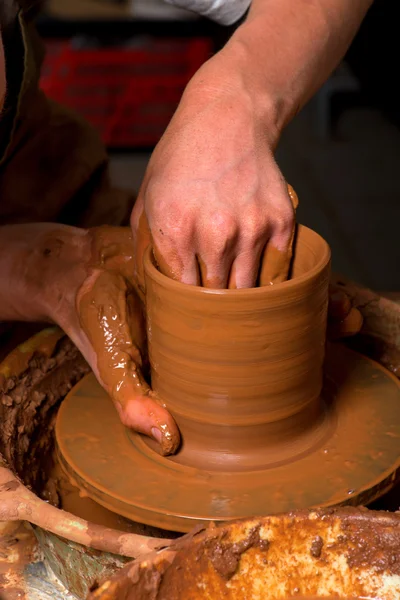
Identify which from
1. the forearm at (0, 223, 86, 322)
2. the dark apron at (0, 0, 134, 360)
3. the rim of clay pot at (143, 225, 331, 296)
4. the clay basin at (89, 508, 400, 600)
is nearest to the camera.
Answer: the clay basin at (89, 508, 400, 600)

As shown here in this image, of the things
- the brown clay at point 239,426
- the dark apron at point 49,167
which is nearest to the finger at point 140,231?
the brown clay at point 239,426

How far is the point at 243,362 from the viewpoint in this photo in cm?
122

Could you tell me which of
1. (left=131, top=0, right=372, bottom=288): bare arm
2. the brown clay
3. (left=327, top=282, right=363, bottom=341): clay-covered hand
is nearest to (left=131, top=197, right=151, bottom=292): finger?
(left=131, top=0, right=372, bottom=288): bare arm

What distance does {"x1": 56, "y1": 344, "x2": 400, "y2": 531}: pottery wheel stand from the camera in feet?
4.00

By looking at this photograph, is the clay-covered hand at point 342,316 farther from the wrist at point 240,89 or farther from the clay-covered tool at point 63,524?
the clay-covered tool at point 63,524

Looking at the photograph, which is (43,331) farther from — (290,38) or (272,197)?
(290,38)

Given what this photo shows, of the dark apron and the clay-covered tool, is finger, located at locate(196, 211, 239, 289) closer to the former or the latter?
the clay-covered tool

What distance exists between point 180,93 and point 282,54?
3808 millimetres

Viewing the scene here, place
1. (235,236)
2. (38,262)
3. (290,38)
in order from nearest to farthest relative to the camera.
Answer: (235,236), (290,38), (38,262)

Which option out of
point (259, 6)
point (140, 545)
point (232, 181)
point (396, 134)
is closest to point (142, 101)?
point (396, 134)

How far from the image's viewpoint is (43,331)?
169 centimetres

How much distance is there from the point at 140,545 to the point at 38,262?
715 mm

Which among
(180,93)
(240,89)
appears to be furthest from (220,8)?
(180,93)

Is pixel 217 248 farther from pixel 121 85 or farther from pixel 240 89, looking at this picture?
pixel 121 85
